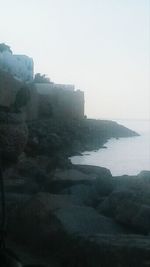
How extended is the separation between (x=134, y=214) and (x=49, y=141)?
34.8ft

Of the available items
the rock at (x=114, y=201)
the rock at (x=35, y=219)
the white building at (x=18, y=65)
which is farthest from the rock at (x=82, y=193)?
the white building at (x=18, y=65)

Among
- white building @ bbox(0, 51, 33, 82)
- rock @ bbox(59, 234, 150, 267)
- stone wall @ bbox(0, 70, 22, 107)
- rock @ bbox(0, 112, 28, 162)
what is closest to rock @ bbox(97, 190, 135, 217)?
rock @ bbox(59, 234, 150, 267)

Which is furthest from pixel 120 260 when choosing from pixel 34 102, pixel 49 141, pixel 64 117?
pixel 64 117

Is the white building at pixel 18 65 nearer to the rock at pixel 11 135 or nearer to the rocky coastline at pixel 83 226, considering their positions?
the rock at pixel 11 135

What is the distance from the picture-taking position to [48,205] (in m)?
4.72

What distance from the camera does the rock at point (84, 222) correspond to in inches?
166

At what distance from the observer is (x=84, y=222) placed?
4445mm

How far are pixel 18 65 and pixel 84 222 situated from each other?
28.0 meters

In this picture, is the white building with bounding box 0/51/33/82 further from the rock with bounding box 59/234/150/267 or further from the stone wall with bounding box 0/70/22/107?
the rock with bounding box 59/234/150/267

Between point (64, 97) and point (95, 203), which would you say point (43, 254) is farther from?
point (64, 97)

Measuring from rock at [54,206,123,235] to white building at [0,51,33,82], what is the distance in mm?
22789

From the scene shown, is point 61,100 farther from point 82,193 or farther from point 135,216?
point 135,216

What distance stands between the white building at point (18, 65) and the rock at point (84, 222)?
2279 cm

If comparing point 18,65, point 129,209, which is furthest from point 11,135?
point 18,65
